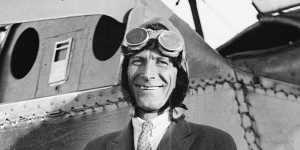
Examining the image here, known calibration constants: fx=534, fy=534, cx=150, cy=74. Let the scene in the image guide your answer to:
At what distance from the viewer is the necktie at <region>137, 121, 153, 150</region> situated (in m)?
1.70

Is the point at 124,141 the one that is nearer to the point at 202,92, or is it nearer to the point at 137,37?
the point at 137,37

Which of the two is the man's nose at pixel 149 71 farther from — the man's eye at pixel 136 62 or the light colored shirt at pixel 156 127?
the light colored shirt at pixel 156 127

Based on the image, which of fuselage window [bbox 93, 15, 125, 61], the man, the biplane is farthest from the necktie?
fuselage window [bbox 93, 15, 125, 61]

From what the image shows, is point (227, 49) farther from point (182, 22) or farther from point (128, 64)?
point (128, 64)

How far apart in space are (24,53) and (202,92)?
11.9ft

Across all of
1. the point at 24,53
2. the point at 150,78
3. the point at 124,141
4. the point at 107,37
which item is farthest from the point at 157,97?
the point at 24,53

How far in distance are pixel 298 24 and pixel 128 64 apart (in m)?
2.23

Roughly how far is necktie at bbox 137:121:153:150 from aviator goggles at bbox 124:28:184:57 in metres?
0.24

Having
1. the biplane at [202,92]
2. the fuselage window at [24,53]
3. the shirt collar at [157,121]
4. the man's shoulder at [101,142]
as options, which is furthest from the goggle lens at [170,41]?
the fuselage window at [24,53]

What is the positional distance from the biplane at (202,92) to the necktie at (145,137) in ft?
3.35

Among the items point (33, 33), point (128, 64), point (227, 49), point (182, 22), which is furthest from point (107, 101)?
point (33, 33)

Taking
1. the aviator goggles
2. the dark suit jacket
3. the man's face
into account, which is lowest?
the dark suit jacket

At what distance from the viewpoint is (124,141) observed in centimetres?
175

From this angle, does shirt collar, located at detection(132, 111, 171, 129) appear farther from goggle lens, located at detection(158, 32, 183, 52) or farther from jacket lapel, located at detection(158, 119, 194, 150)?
goggle lens, located at detection(158, 32, 183, 52)
